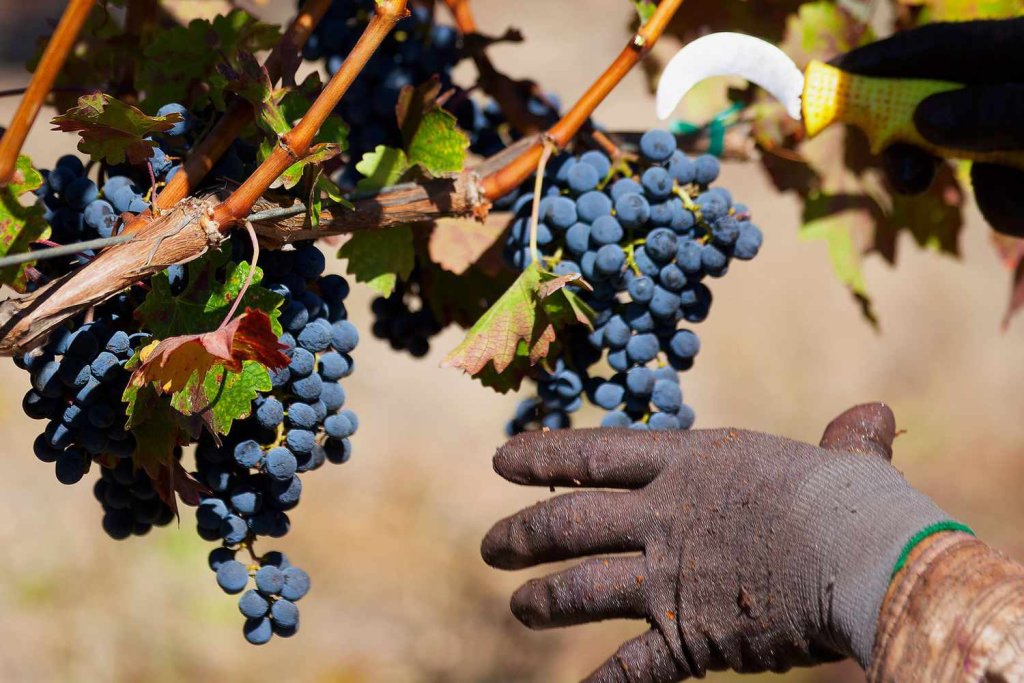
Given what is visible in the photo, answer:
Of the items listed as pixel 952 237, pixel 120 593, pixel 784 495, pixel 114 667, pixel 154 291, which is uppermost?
pixel 952 237

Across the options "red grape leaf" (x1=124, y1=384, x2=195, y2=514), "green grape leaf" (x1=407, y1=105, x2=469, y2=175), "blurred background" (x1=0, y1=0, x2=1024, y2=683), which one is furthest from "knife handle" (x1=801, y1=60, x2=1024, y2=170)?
"blurred background" (x1=0, y1=0, x2=1024, y2=683)

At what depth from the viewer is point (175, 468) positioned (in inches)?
39.6

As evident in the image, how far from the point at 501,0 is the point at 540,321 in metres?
5.91

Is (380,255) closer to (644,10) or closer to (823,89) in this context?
(644,10)

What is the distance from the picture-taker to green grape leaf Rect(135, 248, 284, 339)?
36.1 inches

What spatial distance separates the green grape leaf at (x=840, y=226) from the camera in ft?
5.25

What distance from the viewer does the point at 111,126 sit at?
923 mm

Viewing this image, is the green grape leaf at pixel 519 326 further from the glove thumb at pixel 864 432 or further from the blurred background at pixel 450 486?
the blurred background at pixel 450 486

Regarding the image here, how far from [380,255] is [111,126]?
34 centimetres

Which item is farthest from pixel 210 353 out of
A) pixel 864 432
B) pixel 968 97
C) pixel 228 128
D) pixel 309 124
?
pixel 968 97

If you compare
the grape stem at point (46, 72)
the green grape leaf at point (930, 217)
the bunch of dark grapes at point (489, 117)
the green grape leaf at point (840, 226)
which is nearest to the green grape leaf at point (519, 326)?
the bunch of dark grapes at point (489, 117)

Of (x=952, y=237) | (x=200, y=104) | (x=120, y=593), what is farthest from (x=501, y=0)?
(x=200, y=104)

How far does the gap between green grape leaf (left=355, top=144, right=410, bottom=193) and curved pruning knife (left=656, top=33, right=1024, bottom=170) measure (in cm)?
30

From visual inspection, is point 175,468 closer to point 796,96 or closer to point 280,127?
point 280,127
